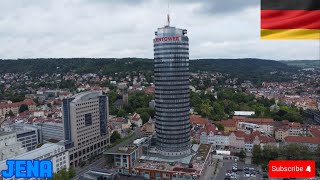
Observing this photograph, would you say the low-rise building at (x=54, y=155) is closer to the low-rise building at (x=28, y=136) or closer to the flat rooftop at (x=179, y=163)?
the flat rooftop at (x=179, y=163)

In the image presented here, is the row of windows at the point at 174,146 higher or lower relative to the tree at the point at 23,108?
lower

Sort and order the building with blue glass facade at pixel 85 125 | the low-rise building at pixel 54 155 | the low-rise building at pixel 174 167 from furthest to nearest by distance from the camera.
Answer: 1. the building with blue glass facade at pixel 85 125
2. the low-rise building at pixel 54 155
3. the low-rise building at pixel 174 167

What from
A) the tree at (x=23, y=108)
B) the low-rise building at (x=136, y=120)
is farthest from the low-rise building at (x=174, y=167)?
the tree at (x=23, y=108)

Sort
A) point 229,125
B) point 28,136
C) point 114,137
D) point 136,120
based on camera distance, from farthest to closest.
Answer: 1. point 136,120
2. point 229,125
3. point 114,137
4. point 28,136

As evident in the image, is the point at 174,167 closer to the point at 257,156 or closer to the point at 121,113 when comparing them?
the point at 257,156

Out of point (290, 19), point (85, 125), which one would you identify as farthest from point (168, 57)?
point (290, 19)

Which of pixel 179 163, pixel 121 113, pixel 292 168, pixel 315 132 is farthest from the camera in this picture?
pixel 121 113
